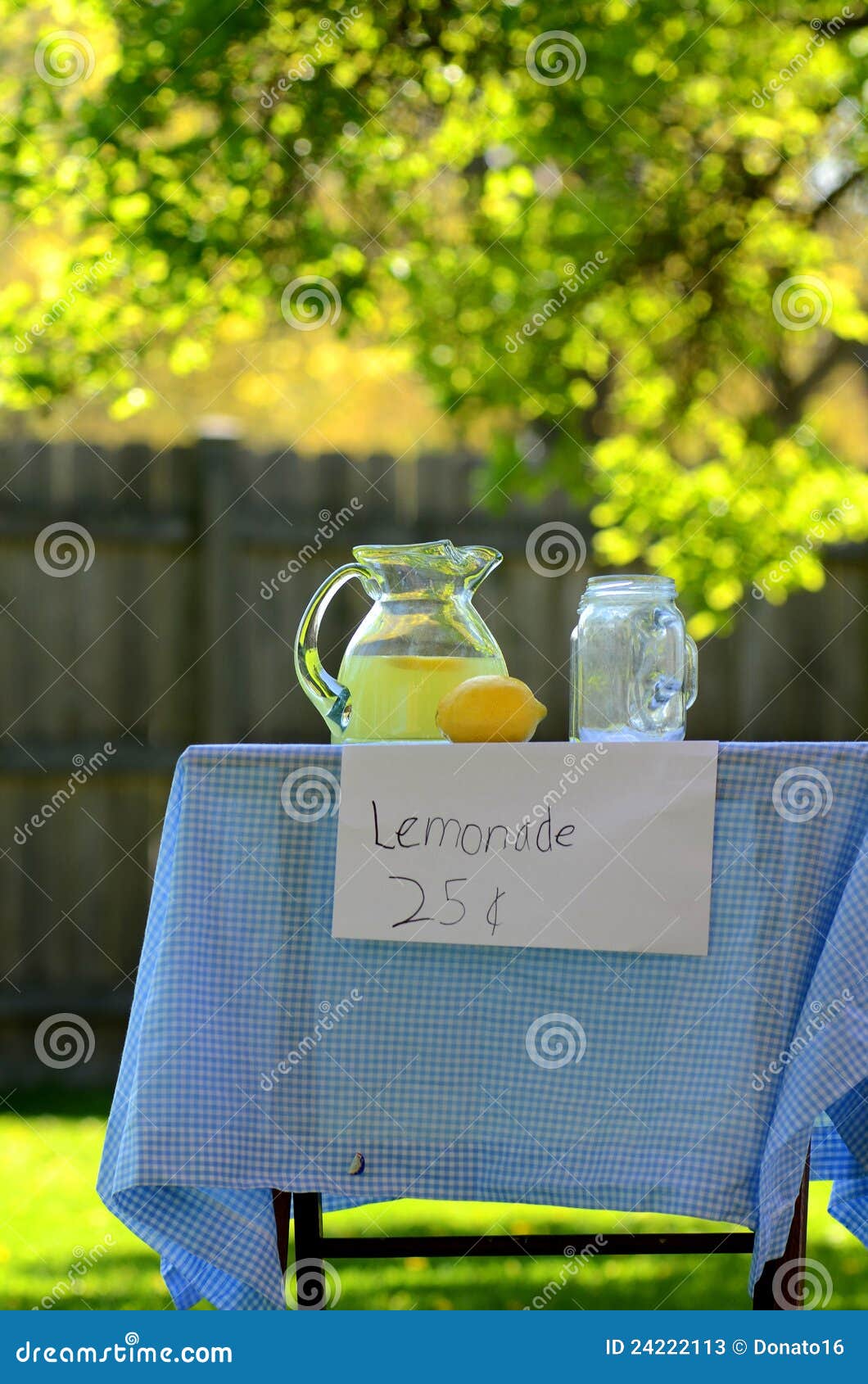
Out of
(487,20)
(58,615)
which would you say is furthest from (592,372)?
(58,615)

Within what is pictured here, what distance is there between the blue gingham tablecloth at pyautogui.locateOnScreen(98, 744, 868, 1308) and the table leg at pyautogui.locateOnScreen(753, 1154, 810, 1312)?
7 centimetres

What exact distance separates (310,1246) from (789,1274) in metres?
0.52

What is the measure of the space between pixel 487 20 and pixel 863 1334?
3.02 metres

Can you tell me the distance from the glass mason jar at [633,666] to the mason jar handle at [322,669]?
252mm

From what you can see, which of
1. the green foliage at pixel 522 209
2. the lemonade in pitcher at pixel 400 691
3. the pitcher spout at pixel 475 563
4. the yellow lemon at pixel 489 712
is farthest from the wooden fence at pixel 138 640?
the yellow lemon at pixel 489 712

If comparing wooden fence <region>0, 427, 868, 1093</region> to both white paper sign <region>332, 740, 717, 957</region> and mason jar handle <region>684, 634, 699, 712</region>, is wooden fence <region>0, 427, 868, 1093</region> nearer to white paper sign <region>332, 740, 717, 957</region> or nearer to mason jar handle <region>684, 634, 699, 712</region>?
mason jar handle <region>684, 634, 699, 712</region>

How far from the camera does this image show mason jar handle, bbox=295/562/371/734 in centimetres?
158

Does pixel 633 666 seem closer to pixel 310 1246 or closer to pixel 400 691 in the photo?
pixel 400 691

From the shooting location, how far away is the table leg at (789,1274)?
1.35 metres

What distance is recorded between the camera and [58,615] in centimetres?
464

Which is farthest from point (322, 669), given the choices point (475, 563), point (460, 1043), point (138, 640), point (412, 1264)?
point (138, 640)

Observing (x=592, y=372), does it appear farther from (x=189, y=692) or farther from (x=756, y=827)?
(x=756, y=827)

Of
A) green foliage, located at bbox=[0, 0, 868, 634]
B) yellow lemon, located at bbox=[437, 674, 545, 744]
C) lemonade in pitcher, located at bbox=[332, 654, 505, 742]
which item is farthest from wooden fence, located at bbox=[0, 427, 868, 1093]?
yellow lemon, located at bbox=[437, 674, 545, 744]

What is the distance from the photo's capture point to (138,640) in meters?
4.67
